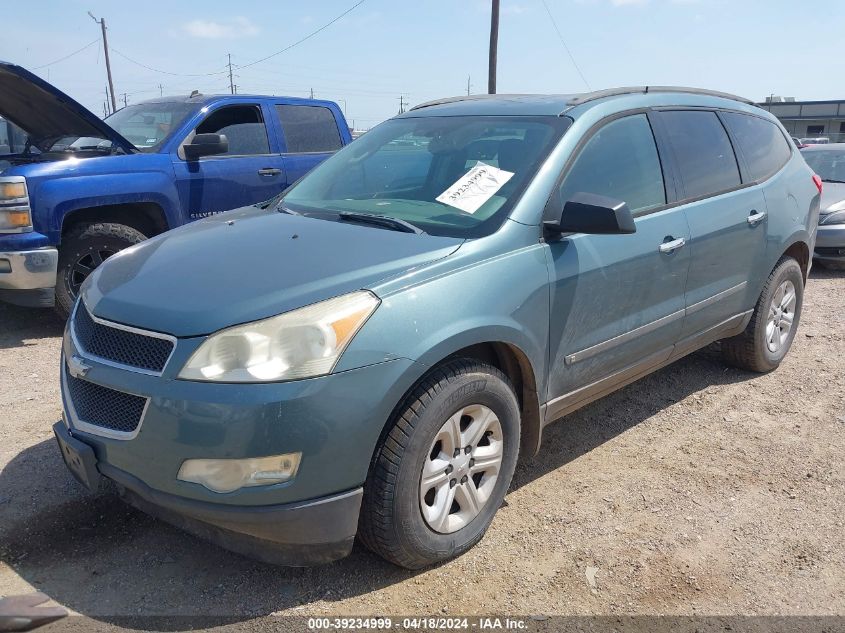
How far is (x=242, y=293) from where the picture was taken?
246cm

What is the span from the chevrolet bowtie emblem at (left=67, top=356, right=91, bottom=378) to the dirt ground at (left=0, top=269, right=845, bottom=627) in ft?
2.55

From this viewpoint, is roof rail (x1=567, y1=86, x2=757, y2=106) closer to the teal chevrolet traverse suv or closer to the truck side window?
the teal chevrolet traverse suv

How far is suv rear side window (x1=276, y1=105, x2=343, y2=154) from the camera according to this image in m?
6.97

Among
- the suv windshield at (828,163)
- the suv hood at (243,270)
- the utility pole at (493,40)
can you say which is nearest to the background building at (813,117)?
the utility pole at (493,40)

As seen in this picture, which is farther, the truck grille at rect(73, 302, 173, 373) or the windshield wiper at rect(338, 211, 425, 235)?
the windshield wiper at rect(338, 211, 425, 235)

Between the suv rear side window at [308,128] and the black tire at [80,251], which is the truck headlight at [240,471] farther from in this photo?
the suv rear side window at [308,128]

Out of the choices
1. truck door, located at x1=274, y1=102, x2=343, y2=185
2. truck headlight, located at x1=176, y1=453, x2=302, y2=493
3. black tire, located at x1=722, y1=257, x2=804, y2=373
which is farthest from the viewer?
truck door, located at x1=274, y1=102, x2=343, y2=185

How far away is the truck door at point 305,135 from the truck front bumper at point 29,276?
7.66 feet

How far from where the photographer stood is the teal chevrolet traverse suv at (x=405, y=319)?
230cm

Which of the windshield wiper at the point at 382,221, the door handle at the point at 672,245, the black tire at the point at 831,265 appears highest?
the windshield wiper at the point at 382,221

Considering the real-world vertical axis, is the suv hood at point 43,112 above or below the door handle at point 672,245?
above

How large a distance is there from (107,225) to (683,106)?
4346mm

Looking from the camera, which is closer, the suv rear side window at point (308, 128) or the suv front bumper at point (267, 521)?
the suv front bumper at point (267, 521)

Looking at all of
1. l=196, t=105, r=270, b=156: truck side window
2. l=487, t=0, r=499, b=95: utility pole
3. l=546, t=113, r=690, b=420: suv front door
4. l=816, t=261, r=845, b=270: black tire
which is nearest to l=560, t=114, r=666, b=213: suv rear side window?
l=546, t=113, r=690, b=420: suv front door
